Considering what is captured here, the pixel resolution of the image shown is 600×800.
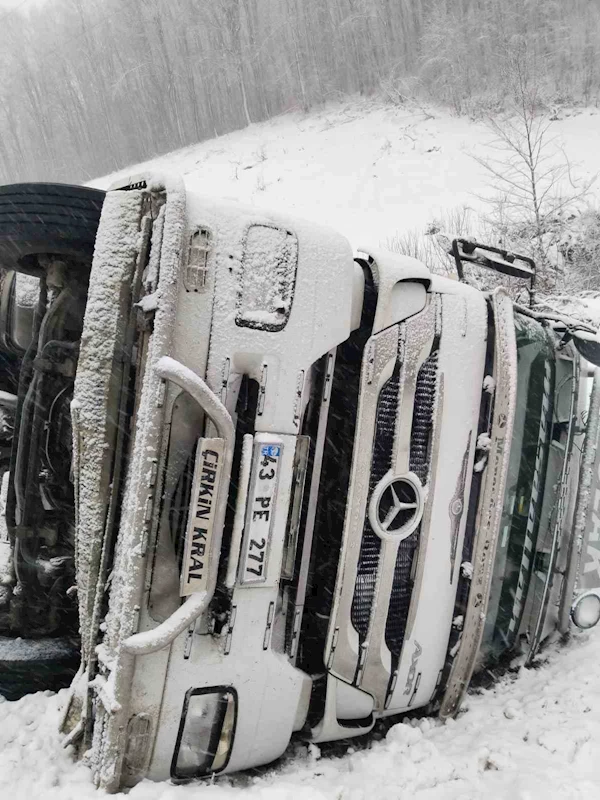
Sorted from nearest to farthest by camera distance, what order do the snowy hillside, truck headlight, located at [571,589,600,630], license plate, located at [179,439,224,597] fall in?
license plate, located at [179,439,224,597]
truck headlight, located at [571,589,600,630]
the snowy hillside

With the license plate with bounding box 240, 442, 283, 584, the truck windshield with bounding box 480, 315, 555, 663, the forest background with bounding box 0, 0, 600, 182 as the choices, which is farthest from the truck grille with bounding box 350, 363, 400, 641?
the forest background with bounding box 0, 0, 600, 182

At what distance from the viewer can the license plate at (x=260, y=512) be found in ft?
5.99

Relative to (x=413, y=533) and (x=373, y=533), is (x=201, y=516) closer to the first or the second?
(x=373, y=533)

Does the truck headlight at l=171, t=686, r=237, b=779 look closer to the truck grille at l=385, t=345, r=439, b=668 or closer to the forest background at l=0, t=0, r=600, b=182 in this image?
the truck grille at l=385, t=345, r=439, b=668

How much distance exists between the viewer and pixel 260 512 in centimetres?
184

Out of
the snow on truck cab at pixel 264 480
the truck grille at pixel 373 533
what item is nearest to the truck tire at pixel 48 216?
the snow on truck cab at pixel 264 480

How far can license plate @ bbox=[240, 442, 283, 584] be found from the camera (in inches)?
71.9

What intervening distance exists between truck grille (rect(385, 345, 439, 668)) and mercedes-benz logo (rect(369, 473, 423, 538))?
49 millimetres

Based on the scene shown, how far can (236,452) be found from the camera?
1.85 metres

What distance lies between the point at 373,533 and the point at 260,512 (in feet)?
1.63

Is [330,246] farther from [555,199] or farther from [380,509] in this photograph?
[555,199]

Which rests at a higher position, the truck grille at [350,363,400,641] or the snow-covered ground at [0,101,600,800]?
the truck grille at [350,363,400,641]

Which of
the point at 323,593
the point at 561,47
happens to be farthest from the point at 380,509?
the point at 561,47

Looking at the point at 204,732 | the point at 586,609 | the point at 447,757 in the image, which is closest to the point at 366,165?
the point at 586,609
